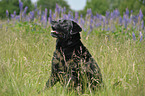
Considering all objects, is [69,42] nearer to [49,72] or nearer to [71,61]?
[71,61]

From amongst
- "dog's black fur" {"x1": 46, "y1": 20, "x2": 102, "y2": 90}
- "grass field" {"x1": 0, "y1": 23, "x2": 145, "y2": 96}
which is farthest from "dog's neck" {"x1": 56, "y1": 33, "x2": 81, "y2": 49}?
"grass field" {"x1": 0, "y1": 23, "x2": 145, "y2": 96}

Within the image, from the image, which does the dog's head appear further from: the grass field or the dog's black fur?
the grass field

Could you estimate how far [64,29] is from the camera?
2.78m

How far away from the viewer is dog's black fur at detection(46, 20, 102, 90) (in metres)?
2.72

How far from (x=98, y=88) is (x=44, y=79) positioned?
0.93m

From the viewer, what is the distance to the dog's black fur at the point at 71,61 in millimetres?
2717

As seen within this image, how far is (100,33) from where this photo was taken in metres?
5.75

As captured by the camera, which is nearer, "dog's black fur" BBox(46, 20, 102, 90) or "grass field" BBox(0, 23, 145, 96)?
"grass field" BBox(0, 23, 145, 96)

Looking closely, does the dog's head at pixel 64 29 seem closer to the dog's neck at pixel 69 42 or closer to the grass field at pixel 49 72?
the dog's neck at pixel 69 42

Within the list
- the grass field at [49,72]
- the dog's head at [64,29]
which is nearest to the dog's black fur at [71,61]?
the dog's head at [64,29]

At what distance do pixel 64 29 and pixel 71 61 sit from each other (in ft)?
1.62

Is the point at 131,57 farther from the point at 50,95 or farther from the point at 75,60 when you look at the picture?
the point at 50,95

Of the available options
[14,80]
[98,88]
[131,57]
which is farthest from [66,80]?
[131,57]

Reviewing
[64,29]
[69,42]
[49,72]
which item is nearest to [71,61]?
[69,42]
